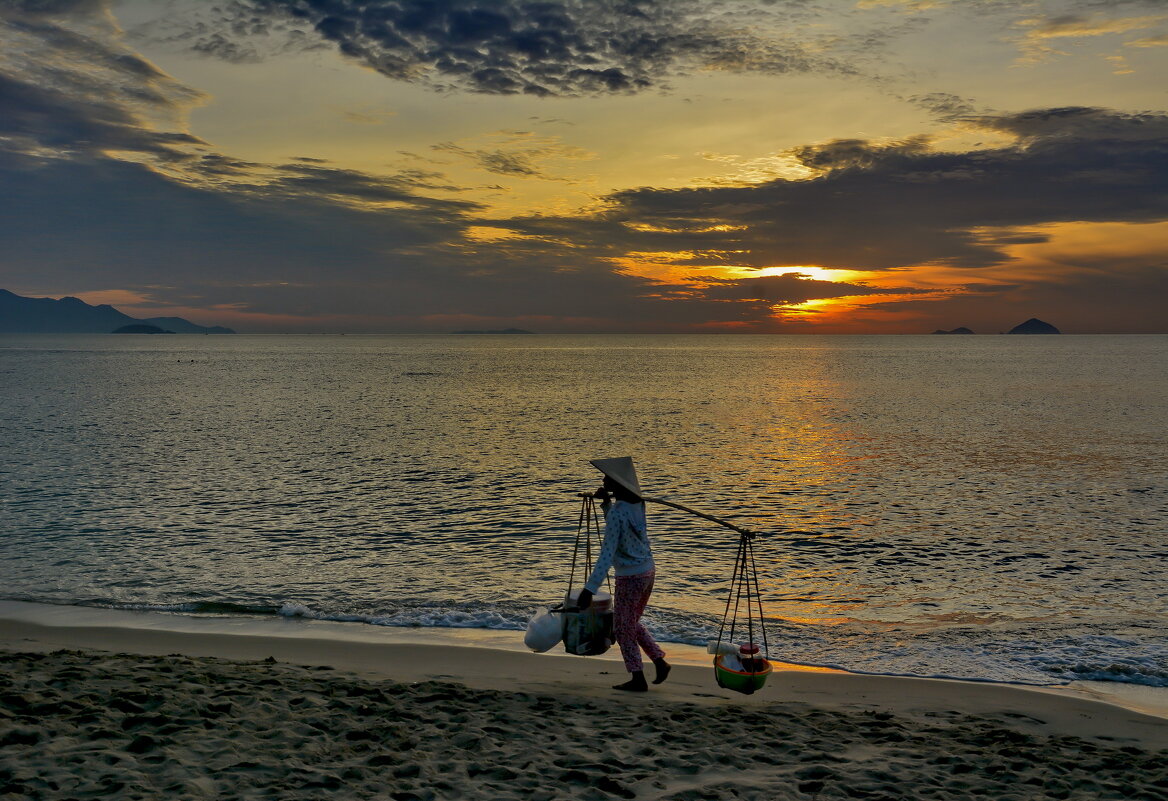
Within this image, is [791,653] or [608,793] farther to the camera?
[791,653]

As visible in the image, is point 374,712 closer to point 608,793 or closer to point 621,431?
point 608,793

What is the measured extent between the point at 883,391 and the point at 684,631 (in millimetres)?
75212

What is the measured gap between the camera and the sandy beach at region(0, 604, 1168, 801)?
21.0 feet

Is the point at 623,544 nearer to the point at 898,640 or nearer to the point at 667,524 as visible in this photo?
the point at 898,640

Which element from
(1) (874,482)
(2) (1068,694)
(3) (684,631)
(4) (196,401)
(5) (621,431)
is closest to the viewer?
(2) (1068,694)

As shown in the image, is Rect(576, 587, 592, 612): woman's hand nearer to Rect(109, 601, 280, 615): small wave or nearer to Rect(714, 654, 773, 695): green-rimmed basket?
Rect(714, 654, 773, 695): green-rimmed basket

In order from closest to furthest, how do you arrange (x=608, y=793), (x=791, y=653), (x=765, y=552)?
(x=608, y=793)
(x=791, y=653)
(x=765, y=552)

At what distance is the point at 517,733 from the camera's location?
7.64m

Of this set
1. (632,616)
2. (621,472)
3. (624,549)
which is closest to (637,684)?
(632,616)

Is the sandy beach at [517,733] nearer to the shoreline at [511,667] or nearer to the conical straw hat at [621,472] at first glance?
the shoreline at [511,667]

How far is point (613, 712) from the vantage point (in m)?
8.45

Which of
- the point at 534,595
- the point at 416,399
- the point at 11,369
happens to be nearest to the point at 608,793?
the point at 534,595

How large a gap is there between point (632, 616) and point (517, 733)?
1.93 metres

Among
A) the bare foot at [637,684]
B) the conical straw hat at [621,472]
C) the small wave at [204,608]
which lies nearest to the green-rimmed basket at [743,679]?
the bare foot at [637,684]
